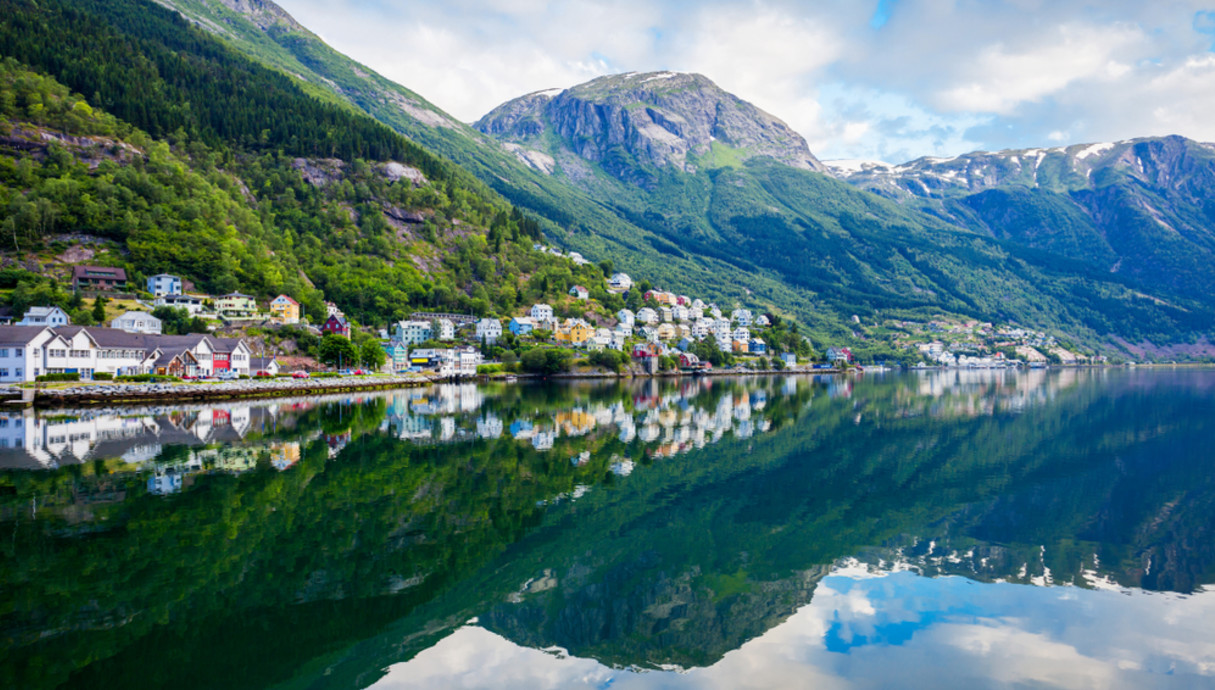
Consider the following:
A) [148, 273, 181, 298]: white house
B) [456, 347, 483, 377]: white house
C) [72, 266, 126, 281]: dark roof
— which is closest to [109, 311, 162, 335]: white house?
[148, 273, 181, 298]: white house

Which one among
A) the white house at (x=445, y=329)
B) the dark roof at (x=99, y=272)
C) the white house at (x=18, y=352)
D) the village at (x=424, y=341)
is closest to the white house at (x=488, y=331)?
the village at (x=424, y=341)

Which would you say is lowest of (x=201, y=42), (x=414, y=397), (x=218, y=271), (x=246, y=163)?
(x=414, y=397)

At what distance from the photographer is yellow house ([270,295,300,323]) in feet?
239

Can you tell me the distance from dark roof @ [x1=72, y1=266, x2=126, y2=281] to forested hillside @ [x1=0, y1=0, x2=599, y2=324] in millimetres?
1892

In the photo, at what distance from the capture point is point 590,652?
390 inches

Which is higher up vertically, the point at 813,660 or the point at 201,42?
the point at 201,42

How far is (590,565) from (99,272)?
71.4 m

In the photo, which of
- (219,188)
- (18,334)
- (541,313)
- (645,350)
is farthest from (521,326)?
(18,334)

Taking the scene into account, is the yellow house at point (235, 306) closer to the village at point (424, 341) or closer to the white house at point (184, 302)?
the village at point (424, 341)

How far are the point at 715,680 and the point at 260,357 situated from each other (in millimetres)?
64849

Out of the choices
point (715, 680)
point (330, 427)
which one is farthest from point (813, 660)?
point (330, 427)

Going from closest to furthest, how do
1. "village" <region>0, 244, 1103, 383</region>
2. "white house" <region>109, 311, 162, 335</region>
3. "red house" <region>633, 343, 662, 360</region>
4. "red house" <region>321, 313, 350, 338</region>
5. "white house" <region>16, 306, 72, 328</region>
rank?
1. "village" <region>0, 244, 1103, 383</region>
2. "white house" <region>16, 306, 72, 328</region>
3. "white house" <region>109, 311, 162, 335</region>
4. "red house" <region>321, 313, 350, 338</region>
5. "red house" <region>633, 343, 662, 360</region>

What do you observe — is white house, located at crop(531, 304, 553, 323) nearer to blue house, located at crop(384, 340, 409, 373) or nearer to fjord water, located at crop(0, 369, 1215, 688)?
blue house, located at crop(384, 340, 409, 373)

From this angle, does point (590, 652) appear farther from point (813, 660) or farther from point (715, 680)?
point (813, 660)
